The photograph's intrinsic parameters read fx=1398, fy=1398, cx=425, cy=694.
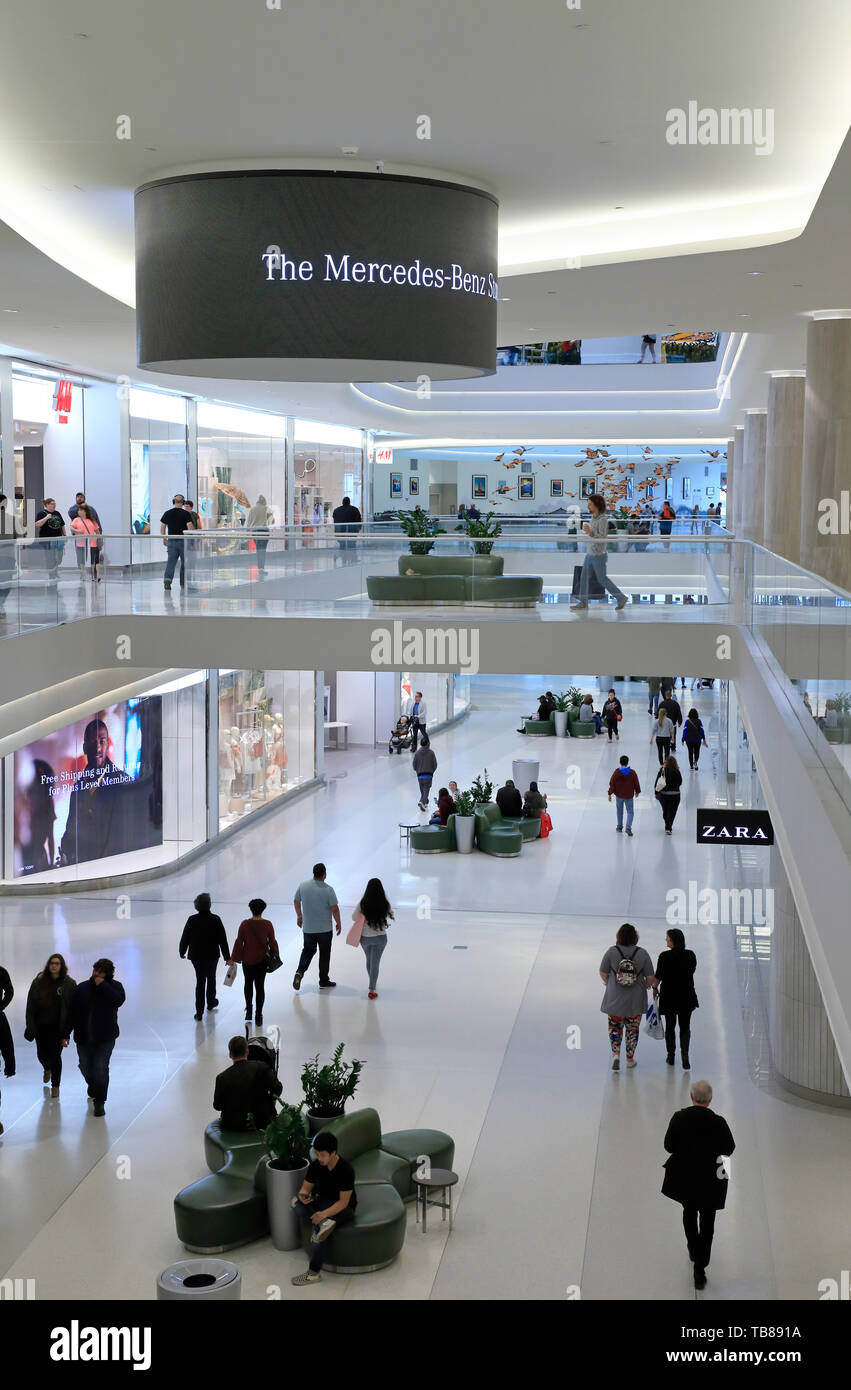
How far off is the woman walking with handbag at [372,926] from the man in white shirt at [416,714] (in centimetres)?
1541

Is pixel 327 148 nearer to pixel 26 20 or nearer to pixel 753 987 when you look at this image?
pixel 26 20

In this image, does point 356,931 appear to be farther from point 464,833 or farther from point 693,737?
point 693,737

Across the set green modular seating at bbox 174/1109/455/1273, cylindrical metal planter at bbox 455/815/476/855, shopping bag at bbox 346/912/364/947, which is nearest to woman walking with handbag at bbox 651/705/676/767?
cylindrical metal planter at bbox 455/815/476/855

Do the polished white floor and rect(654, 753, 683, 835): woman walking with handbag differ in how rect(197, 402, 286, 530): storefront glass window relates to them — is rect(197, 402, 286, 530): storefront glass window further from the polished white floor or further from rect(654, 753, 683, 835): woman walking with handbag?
the polished white floor

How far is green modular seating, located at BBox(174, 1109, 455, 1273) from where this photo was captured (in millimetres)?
9109

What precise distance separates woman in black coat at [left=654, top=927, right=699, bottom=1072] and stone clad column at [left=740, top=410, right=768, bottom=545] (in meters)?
19.8

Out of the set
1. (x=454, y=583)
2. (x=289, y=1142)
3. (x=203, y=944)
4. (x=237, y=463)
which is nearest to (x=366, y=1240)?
(x=289, y=1142)

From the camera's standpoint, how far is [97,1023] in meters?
11.6

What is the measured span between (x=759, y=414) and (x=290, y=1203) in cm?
2842

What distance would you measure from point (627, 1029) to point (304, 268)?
7.24 meters

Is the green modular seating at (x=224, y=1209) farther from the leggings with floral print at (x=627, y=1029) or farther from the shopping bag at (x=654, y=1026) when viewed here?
the shopping bag at (x=654, y=1026)
